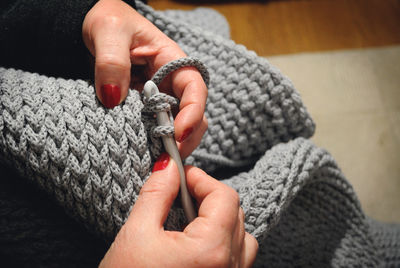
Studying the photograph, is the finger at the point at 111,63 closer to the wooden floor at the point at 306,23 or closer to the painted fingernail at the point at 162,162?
the painted fingernail at the point at 162,162

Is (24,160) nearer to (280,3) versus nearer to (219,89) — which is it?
(219,89)

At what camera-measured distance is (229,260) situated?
321mm

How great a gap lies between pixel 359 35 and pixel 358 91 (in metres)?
0.22

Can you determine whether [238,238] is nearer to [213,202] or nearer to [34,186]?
[213,202]

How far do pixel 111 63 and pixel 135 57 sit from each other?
7 cm

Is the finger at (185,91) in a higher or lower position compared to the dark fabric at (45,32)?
lower

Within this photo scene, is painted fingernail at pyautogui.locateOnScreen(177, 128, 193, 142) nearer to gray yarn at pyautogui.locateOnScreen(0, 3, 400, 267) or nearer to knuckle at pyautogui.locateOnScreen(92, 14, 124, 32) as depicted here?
gray yarn at pyautogui.locateOnScreen(0, 3, 400, 267)

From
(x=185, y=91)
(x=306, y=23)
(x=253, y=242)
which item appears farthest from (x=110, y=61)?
(x=306, y=23)

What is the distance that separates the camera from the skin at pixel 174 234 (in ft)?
0.97

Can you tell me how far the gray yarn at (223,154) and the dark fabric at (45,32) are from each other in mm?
74

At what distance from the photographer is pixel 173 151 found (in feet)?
1.23

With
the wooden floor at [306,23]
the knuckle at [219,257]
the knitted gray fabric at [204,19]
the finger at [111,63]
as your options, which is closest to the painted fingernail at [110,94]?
the finger at [111,63]

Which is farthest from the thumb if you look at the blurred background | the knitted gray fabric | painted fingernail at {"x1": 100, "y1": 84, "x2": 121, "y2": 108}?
the blurred background

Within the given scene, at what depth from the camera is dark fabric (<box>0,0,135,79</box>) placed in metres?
0.44
